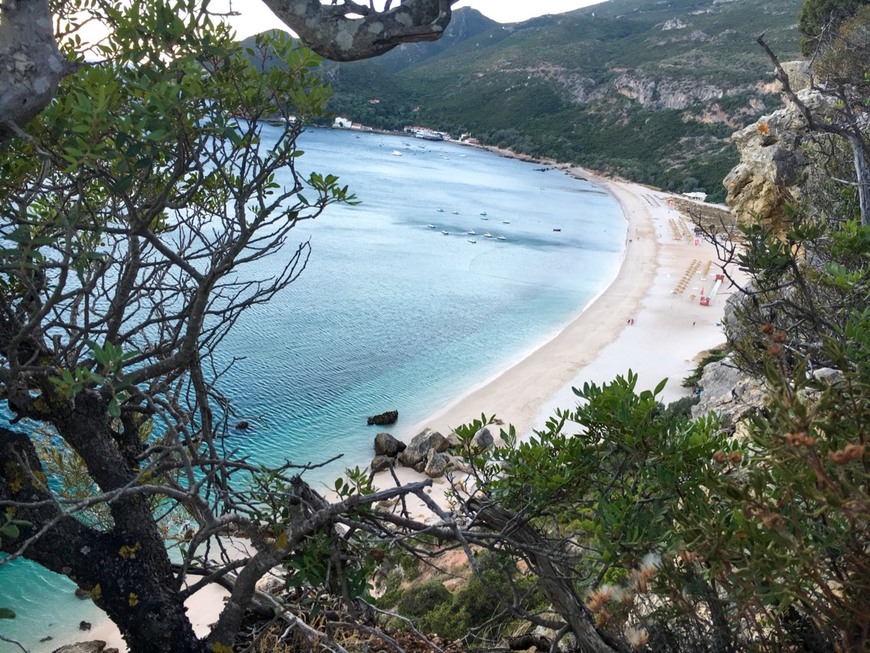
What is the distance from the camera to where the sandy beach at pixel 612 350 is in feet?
55.1

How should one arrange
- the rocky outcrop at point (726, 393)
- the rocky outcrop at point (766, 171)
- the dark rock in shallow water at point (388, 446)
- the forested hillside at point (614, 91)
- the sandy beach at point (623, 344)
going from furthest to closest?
the forested hillside at point (614, 91)
the sandy beach at point (623, 344)
the rocky outcrop at point (766, 171)
the dark rock in shallow water at point (388, 446)
the rocky outcrop at point (726, 393)

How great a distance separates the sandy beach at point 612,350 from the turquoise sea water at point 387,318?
0.86 meters

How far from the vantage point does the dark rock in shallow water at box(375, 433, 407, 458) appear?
49.0 feet

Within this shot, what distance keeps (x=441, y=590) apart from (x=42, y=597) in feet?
22.1

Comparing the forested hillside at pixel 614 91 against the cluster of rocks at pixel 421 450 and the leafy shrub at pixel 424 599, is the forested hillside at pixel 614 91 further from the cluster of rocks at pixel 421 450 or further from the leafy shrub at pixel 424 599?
the leafy shrub at pixel 424 599

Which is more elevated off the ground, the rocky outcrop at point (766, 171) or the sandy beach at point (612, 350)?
the rocky outcrop at point (766, 171)

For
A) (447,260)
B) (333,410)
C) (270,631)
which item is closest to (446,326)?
(333,410)

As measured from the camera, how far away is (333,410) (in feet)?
56.2

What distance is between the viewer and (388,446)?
14.9 meters

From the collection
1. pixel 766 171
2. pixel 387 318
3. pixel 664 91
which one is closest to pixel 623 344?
pixel 766 171

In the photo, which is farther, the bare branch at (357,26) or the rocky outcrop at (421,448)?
the rocky outcrop at (421,448)

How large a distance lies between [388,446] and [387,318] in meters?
11.1

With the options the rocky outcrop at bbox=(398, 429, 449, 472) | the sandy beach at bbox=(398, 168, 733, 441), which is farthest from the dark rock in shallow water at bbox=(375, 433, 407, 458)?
the sandy beach at bbox=(398, 168, 733, 441)

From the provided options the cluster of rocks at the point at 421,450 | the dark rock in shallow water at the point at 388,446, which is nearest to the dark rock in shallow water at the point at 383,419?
the cluster of rocks at the point at 421,450
